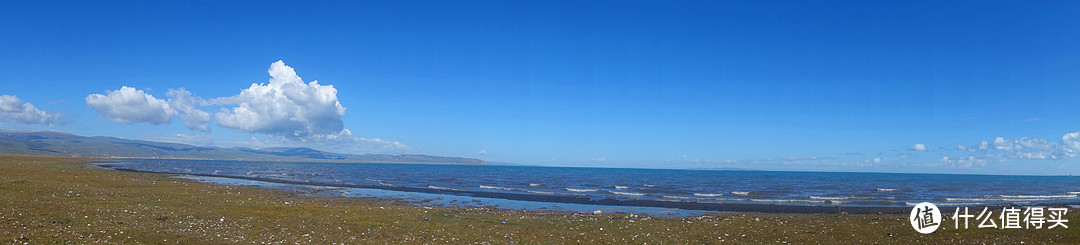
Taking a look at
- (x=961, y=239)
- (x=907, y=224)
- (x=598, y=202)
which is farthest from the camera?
(x=598, y=202)

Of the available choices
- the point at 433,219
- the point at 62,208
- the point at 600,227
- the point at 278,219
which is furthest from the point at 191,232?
the point at 600,227

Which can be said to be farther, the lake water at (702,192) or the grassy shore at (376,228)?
the lake water at (702,192)

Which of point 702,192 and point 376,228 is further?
point 702,192

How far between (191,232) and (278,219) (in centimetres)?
510

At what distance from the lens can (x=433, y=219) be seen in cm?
2683

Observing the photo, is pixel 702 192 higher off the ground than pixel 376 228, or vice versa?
pixel 376 228

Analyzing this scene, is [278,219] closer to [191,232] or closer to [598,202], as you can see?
[191,232]

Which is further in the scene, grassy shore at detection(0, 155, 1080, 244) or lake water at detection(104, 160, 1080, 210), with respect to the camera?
lake water at detection(104, 160, 1080, 210)

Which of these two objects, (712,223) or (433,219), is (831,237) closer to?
(712,223)

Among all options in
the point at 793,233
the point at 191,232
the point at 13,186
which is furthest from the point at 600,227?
the point at 13,186

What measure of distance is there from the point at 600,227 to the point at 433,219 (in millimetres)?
8813

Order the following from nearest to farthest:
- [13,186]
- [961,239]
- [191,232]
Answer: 1. [191,232]
2. [961,239]
3. [13,186]

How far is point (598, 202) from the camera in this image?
4488cm

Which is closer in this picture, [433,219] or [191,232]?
[191,232]
